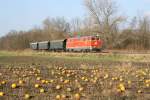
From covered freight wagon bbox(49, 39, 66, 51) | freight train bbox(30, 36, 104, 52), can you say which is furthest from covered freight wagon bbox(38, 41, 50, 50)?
freight train bbox(30, 36, 104, 52)

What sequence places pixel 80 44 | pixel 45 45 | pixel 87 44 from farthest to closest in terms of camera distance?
pixel 45 45 < pixel 80 44 < pixel 87 44

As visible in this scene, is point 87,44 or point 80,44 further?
point 80,44

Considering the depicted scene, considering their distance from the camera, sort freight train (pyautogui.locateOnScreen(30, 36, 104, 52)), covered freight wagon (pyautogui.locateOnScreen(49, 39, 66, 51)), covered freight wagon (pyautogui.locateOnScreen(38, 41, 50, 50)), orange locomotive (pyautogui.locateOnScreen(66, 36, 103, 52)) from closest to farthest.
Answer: orange locomotive (pyautogui.locateOnScreen(66, 36, 103, 52)), freight train (pyautogui.locateOnScreen(30, 36, 104, 52)), covered freight wagon (pyautogui.locateOnScreen(49, 39, 66, 51)), covered freight wagon (pyautogui.locateOnScreen(38, 41, 50, 50))

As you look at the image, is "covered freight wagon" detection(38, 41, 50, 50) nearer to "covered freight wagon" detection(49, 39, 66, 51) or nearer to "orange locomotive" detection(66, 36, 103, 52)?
"covered freight wagon" detection(49, 39, 66, 51)

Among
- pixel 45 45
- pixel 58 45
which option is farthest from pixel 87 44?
pixel 45 45

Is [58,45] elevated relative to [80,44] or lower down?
lower down

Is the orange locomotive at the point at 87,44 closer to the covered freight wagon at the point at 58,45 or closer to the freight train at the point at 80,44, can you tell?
the freight train at the point at 80,44

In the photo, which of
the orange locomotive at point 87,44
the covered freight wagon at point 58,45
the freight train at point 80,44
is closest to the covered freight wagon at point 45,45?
the covered freight wagon at point 58,45

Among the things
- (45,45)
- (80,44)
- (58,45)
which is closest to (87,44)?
(80,44)

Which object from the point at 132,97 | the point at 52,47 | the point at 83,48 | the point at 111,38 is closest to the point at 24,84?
the point at 132,97

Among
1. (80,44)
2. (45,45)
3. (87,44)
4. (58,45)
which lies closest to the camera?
(87,44)

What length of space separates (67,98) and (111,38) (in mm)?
69799

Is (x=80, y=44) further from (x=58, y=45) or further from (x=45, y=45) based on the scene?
(x=45, y=45)

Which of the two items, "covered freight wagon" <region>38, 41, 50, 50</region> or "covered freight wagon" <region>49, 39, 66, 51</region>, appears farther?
"covered freight wagon" <region>38, 41, 50, 50</region>
